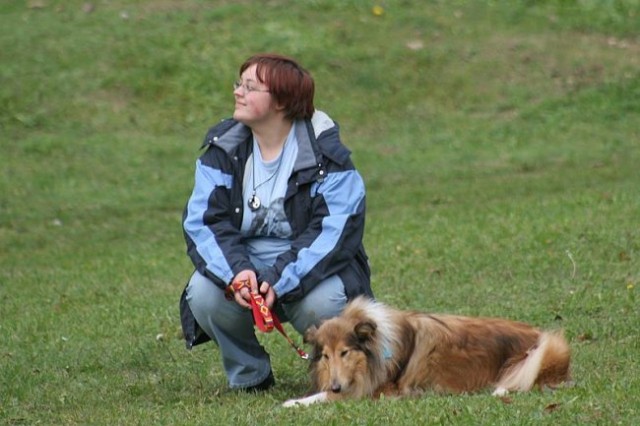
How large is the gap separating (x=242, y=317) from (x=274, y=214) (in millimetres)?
519

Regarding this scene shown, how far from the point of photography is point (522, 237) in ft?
37.7

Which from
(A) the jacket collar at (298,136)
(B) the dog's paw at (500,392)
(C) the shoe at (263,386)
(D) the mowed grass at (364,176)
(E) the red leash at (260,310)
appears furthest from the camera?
(D) the mowed grass at (364,176)

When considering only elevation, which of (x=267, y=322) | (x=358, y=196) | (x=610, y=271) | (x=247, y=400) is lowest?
(x=610, y=271)

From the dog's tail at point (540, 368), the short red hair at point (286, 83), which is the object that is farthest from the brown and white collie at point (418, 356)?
the short red hair at point (286, 83)

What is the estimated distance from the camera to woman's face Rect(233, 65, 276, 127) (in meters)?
6.74

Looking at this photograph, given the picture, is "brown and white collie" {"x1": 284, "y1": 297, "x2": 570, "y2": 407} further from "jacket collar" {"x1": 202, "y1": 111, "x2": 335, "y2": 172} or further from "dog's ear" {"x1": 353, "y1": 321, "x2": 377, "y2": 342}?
"jacket collar" {"x1": 202, "y1": 111, "x2": 335, "y2": 172}

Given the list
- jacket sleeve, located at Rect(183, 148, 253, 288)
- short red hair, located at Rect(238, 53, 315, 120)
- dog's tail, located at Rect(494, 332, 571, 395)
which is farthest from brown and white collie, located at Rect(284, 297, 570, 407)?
short red hair, located at Rect(238, 53, 315, 120)

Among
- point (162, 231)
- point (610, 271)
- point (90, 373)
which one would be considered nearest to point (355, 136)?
point (162, 231)

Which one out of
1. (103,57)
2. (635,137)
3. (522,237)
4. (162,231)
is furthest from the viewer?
(103,57)

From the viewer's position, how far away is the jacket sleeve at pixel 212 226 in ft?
21.7

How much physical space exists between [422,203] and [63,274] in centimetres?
431

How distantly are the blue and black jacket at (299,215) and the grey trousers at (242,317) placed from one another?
7 cm

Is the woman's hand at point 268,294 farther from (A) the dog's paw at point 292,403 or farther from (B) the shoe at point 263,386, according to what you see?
(B) the shoe at point 263,386

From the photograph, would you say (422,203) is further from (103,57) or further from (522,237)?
(103,57)
